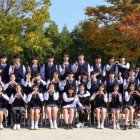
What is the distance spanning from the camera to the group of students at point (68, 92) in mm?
13961

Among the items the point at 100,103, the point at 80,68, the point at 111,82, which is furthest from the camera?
the point at 80,68

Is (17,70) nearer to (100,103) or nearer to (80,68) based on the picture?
(80,68)

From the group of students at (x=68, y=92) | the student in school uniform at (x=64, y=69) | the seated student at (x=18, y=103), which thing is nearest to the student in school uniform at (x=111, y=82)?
the group of students at (x=68, y=92)

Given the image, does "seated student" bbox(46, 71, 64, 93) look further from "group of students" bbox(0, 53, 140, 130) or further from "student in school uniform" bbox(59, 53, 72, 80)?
"student in school uniform" bbox(59, 53, 72, 80)

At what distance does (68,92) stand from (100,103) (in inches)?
40.4

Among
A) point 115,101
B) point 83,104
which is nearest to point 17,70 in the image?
point 83,104

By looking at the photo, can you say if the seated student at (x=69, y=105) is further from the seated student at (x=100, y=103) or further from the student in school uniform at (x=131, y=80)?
the student in school uniform at (x=131, y=80)

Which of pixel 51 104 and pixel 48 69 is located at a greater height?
pixel 48 69
